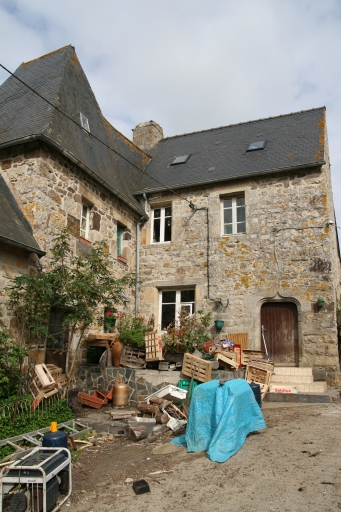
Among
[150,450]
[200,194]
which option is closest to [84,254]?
[200,194]

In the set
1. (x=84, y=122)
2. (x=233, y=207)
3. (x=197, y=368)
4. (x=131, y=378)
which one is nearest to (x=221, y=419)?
(x=197, y=368)

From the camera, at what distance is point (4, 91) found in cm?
1136

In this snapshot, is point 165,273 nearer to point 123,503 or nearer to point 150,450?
point 150,450

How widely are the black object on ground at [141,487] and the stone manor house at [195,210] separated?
4534 mm

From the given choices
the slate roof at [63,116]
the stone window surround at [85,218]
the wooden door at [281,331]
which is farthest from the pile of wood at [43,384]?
the wooden door at [281,331]

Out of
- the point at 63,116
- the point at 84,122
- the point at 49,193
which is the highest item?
the point at 84,122

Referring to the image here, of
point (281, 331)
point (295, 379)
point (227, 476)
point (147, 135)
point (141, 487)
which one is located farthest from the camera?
point (147, 135)

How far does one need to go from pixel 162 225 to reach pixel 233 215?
2066 millimetres

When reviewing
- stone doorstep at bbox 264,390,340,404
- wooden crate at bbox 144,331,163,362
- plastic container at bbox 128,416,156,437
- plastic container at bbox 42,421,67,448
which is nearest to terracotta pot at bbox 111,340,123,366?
wooden crate at bbox 144,331,163,362

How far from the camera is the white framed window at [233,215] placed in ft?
37.8

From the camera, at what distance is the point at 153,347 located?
29.7 feet

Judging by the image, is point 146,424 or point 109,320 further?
point 109,320

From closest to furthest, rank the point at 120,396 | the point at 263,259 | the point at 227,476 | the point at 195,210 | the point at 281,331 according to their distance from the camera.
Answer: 1. the point at 227,476
2. the point at 120,396
3. the point at 281,331
4. the point at 263,259
5. the point at 195,210

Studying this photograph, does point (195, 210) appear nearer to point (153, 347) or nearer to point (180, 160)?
point (180, 160)
